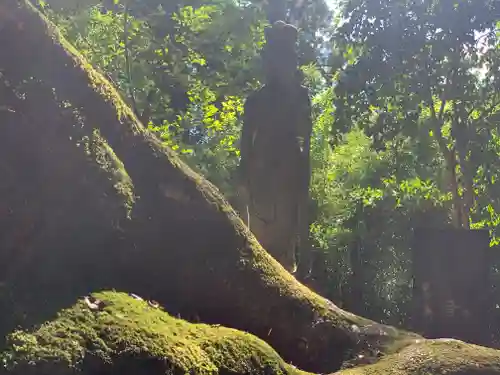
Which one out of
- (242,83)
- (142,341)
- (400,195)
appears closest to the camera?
(142,341)

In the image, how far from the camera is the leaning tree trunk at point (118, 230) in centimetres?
399

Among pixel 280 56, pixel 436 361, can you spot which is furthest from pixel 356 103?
pixel 436 361

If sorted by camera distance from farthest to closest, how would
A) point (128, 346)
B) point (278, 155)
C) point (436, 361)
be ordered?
point (278, 155) → point (436, 361) → point (128, 346)

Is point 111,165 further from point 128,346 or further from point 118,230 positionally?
point 128,346

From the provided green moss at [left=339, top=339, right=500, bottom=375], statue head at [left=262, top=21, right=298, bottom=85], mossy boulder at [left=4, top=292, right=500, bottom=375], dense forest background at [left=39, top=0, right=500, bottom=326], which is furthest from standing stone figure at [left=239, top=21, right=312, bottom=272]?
mossy boulder at [left=4, top=292, right=500, bottom=375]

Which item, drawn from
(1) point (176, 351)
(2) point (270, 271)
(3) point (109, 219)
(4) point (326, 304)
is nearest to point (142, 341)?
(1) point (176, 351)

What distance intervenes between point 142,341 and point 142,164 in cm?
172

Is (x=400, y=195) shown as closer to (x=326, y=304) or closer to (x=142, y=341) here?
(x=326, y=304)

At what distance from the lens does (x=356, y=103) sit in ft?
40.4

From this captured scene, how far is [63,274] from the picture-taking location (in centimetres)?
394

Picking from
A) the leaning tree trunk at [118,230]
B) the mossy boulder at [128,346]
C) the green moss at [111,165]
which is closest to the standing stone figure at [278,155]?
the leaning tree trunk at [118,230]

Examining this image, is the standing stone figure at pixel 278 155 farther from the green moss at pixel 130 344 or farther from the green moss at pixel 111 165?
the green moss at pixel 130 344

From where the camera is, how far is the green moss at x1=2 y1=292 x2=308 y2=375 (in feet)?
10.7

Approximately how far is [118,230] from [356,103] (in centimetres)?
843
